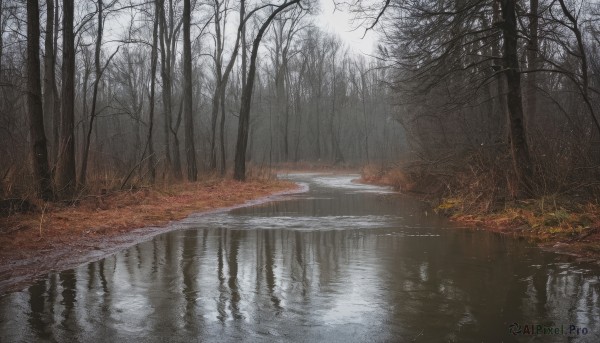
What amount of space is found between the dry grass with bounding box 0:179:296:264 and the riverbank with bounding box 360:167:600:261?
277 inches

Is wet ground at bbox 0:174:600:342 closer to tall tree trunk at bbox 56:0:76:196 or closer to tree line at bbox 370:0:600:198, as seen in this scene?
tree line at bbox 370:0:600:198

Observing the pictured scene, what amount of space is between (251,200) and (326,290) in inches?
452

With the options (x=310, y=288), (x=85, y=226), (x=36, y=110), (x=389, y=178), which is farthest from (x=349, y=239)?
(x=389, y=178)

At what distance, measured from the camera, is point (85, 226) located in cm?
854

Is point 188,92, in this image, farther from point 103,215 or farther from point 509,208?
point 509,208

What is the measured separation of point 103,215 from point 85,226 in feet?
4.52

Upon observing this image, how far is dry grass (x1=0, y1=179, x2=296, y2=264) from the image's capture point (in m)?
7.19

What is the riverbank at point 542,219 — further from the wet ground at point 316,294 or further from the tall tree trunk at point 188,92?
the tall tree trunk at point 188,92

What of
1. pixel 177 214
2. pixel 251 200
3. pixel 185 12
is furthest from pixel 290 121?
pixel 177 214

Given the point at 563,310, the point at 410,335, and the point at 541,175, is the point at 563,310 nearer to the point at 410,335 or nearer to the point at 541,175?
the point at 410,335

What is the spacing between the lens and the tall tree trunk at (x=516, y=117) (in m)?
10.2

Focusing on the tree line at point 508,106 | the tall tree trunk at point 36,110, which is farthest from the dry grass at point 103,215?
the tree line at point 508,106

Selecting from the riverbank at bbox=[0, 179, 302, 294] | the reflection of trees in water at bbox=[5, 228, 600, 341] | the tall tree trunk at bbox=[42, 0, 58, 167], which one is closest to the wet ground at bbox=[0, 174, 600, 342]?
the reflection of trees in water at bbox=[5, 228, 600, 341]

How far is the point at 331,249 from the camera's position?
23.8 feet
